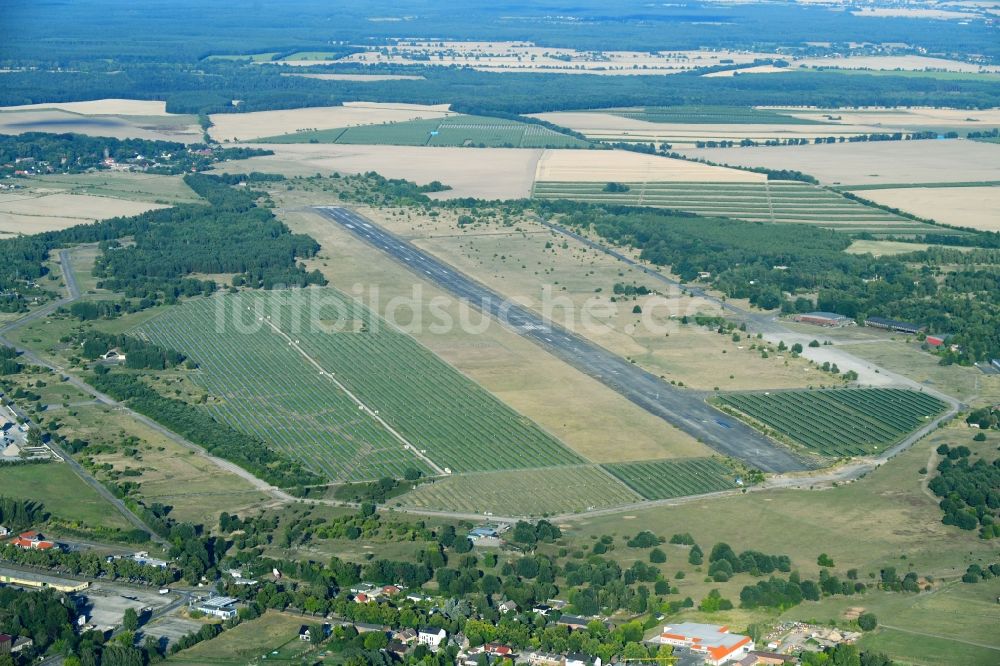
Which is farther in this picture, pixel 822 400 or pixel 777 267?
pixel 777 267

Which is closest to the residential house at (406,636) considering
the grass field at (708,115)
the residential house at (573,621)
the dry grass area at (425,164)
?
the residential house at (573,621)

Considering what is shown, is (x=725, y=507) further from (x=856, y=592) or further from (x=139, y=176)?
(x=139, y=176)

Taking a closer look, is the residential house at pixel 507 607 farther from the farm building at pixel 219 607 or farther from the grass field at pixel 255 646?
the farm building at pixel 219 607

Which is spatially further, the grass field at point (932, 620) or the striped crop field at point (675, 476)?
the striped crop field at point (675, 476)

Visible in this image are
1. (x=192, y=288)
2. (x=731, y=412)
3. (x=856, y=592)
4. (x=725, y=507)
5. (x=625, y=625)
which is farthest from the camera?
(x=192, y=288)

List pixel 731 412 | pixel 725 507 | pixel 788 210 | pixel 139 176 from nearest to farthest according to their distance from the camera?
pixel 725 507 < pixel 731 412 < pixel 788 210 < pixel 139 176

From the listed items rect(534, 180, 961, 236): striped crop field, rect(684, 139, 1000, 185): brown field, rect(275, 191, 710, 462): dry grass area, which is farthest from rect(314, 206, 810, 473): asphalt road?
rect(684, 139, 1000, 185): brown field

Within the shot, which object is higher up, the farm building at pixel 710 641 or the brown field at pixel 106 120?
the brown field at pixel 106 120

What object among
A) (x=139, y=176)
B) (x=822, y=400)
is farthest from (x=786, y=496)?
(x=139, y=176)
